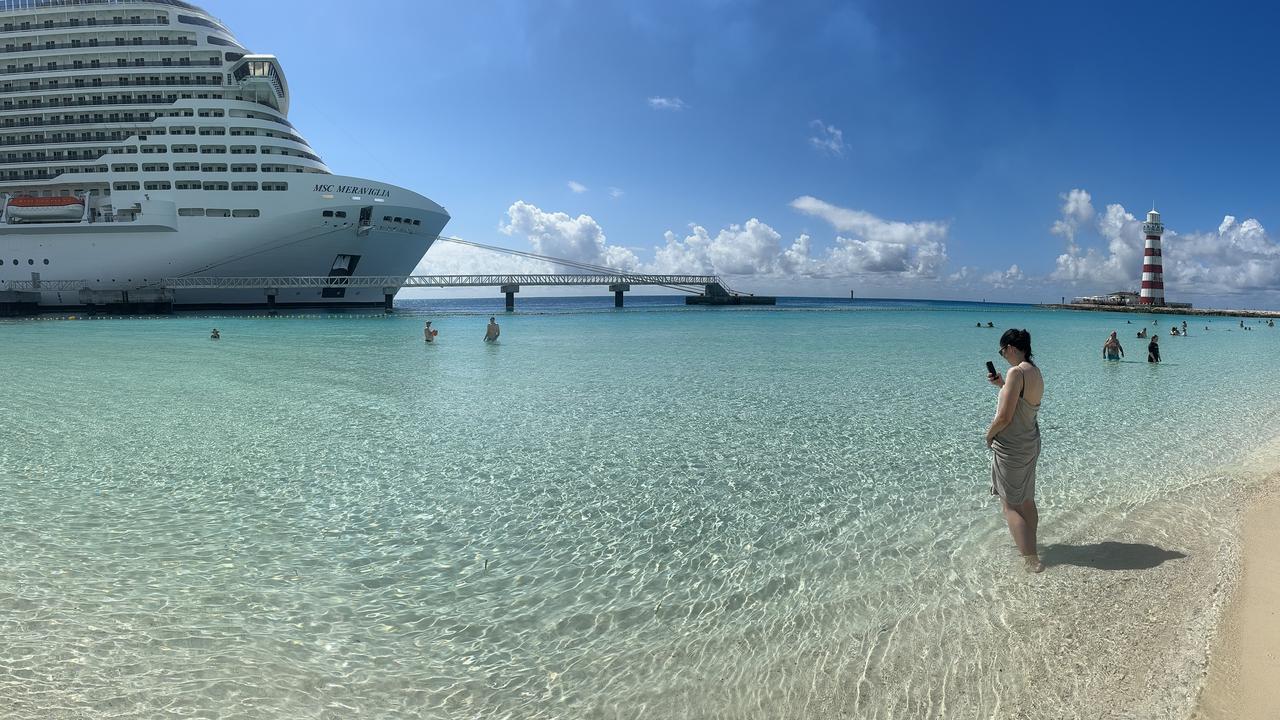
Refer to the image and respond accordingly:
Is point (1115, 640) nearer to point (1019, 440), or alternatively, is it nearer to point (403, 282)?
point (1019, 440)

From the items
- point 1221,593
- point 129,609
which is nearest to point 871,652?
point 1221,593

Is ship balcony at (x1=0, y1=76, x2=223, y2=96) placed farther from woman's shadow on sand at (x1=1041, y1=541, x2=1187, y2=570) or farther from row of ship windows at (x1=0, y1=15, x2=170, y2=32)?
woman's shadow on sand at (x1=1041, y1=541, x2=1187, y2=570)

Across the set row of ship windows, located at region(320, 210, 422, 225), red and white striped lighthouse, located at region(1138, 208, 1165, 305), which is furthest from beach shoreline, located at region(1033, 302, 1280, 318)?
row of ship windows, located at region(320, 210, 422, 225)

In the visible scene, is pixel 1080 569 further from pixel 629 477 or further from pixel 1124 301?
pixel 1124 301

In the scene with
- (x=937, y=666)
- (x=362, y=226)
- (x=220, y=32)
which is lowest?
(x=937, y=666)

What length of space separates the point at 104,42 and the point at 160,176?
59.3 ft

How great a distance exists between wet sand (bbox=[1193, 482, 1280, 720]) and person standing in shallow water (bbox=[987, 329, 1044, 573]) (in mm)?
1212

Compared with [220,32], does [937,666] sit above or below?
below

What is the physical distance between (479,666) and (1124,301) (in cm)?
14181

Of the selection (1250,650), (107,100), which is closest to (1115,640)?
(1250,650)

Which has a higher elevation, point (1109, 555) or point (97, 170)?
point (97, 170)

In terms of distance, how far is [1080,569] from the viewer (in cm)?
511

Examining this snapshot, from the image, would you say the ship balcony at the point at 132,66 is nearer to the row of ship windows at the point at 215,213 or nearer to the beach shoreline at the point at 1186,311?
the row of ship windows at the point at 215,213

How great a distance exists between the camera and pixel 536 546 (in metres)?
5.78
